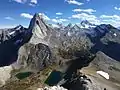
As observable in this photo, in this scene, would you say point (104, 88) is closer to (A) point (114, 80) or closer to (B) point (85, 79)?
(B) point (85, 79)

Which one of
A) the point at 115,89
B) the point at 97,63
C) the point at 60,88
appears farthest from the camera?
the point at 97,63

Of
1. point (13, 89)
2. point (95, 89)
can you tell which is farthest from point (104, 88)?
point (13, 89)

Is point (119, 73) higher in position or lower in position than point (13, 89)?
higher

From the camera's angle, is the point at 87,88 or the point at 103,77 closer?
the point at 87,88

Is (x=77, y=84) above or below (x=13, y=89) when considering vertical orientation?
above

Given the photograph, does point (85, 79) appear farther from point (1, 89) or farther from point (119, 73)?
point (1, 89)

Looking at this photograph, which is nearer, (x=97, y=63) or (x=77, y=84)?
(x=77, y=84)

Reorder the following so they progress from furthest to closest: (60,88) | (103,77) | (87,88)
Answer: (103,77) < (60,88) < (87,88)

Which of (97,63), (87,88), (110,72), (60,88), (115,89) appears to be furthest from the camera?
(97,63)

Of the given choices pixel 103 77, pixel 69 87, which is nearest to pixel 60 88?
pixel 69 87
